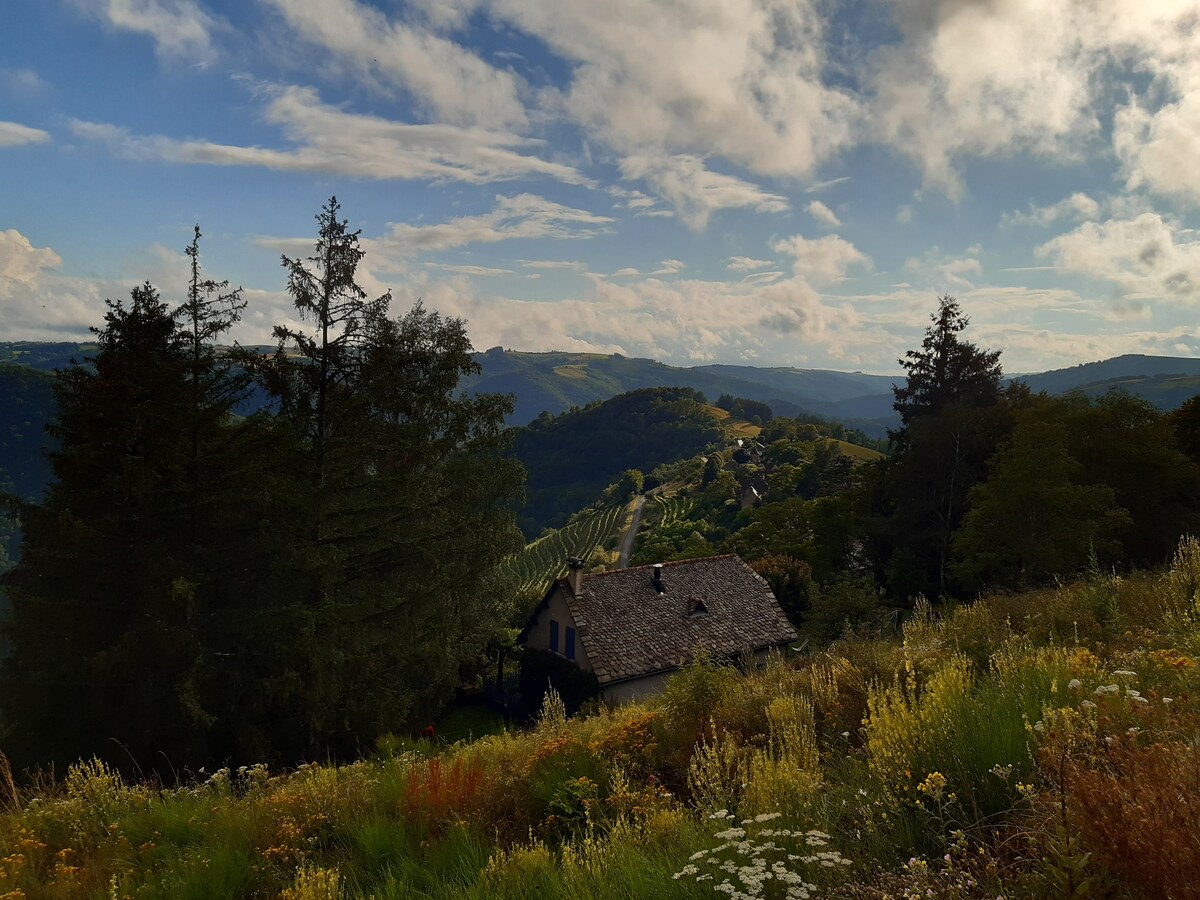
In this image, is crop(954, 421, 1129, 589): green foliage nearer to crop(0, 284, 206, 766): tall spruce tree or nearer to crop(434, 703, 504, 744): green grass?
crop(434, 703, 504, 744): green grass

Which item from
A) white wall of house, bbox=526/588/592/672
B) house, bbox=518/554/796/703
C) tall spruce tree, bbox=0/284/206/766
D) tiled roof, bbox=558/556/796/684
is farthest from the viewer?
white wall of house, bbox=526/588/592/672

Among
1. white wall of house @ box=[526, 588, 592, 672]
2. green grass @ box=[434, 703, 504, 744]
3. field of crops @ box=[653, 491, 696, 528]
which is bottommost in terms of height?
field of crops @ box=[653, 491, 696, 528]

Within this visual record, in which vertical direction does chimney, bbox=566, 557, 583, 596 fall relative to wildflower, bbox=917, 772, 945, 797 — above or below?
below

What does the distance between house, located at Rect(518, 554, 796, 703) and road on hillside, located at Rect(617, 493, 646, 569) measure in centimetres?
4605

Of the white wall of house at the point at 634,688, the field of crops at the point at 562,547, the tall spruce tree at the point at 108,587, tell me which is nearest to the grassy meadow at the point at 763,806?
the tall spruce tree at the point at 108,587

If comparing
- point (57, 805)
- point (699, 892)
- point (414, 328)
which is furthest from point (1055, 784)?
point (414, 328)

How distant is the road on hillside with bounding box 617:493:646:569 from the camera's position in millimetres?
90875

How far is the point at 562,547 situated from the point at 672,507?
24392 millimetres

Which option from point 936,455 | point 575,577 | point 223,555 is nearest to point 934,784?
point 223,555

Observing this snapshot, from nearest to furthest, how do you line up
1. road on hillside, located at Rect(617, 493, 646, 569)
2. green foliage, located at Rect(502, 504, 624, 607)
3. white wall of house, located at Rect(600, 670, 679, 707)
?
white wall of house, located at Rect(600, 670, 679, 707) < green foliage, located at Rect(502, 504, 624, 607) < road on hillside, located at Rect(617, 493, 646, 569)

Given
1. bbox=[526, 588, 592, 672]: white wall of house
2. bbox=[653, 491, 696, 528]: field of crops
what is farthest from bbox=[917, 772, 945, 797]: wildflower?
bbox=[653, 491, 696, 528]: field of crops

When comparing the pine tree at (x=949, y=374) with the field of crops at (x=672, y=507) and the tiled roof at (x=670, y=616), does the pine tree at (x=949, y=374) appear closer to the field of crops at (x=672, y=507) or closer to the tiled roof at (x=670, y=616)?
the tiled roof at (x=670, y=616)

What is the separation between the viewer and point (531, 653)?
28922 millimetres

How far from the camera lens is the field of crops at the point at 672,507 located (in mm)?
110725
